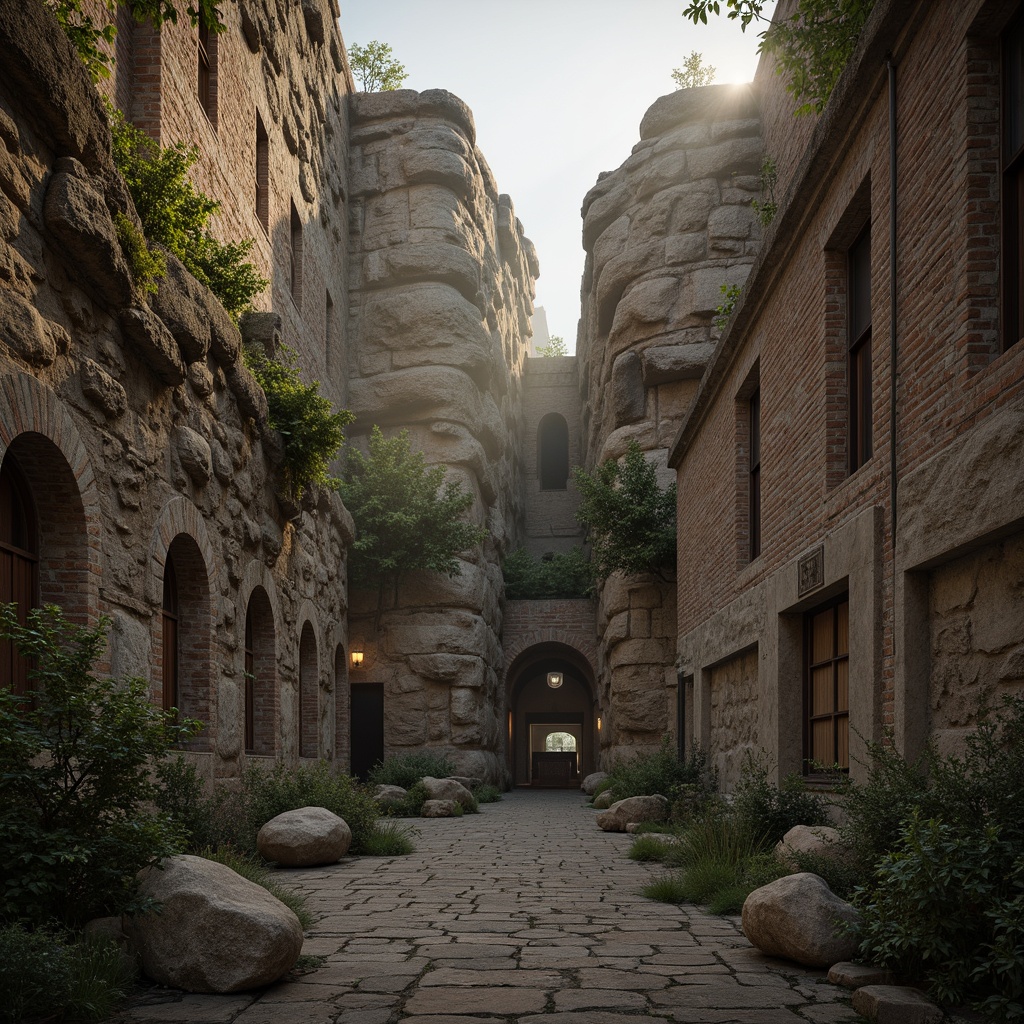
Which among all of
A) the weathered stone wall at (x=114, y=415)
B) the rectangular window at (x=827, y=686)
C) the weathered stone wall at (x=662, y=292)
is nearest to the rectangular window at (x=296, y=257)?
the weathered stone wall at (x=662, y=292)

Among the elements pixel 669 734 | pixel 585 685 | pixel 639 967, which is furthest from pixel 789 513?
pixel 585 685

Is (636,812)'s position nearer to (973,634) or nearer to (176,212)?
(973,634)

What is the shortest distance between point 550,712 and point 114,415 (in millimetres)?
24864

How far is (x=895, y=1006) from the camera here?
371 cm

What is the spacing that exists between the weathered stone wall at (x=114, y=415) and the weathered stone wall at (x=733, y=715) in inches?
195

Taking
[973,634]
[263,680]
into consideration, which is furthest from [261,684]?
[973,634]

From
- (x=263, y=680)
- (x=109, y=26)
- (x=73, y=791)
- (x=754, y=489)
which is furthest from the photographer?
(x=754, y=489)

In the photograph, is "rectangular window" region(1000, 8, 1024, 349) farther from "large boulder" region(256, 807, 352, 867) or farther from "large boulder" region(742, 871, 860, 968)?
"large boulder" region(256, 807, 352, 867)

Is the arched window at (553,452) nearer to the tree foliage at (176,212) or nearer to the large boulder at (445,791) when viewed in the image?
the large boulder at (445,791)

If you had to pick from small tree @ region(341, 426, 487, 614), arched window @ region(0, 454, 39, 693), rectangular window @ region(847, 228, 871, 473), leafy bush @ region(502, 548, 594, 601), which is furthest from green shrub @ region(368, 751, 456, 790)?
arched window @ region(0, 454, 39, 693)

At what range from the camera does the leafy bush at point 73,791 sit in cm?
405

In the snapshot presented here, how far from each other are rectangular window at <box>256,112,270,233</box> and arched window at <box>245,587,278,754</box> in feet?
20.5

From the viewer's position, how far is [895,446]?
6.04m

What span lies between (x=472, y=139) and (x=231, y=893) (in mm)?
21939
